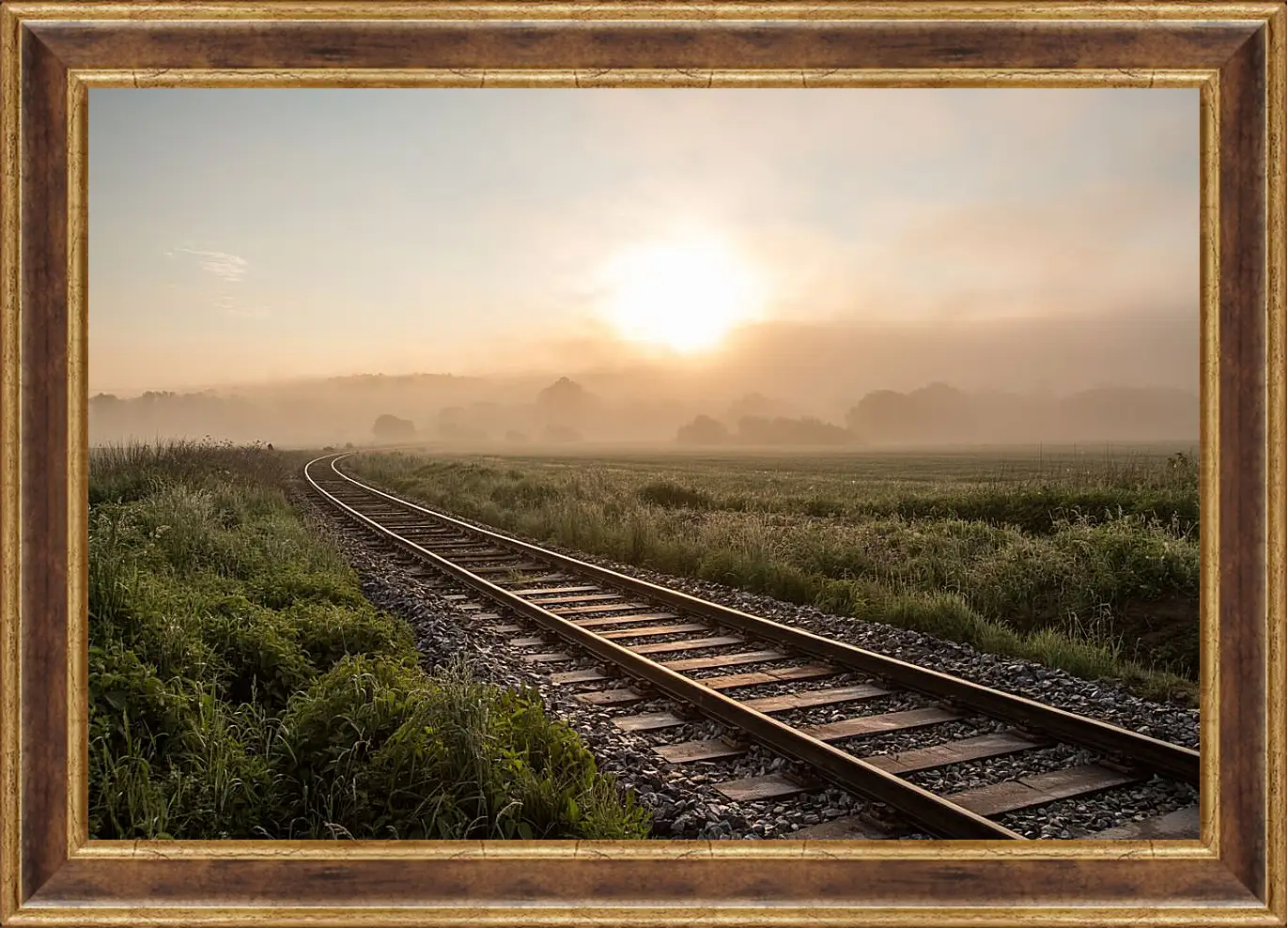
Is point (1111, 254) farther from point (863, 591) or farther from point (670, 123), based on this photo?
point (863, 591)

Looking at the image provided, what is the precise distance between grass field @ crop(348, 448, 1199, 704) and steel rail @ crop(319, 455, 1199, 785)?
146 centimetres

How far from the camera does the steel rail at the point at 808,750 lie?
11.3 ft

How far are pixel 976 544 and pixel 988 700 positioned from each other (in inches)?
214

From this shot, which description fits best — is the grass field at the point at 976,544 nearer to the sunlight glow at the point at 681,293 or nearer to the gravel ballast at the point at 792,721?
the gravel ballast at the point at 792,721

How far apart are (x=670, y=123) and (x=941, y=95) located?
1275mm

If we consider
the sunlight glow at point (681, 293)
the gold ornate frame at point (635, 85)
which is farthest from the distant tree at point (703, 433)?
the gold ornate frame at point (635, 85)

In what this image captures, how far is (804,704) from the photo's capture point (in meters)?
5.27

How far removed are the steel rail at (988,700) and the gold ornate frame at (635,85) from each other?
1133mm

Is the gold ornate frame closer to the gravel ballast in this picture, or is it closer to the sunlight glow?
the gravel ballast

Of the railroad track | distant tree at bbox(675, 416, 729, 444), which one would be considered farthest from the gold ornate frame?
distant tree at bbox(675, 416, 729, 444)

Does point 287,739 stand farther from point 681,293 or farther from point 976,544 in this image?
point 976,544

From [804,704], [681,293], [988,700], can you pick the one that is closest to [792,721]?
[804,704]

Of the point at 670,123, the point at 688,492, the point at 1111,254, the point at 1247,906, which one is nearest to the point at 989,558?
the point at 1111,254

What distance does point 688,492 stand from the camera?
16.6 meters
